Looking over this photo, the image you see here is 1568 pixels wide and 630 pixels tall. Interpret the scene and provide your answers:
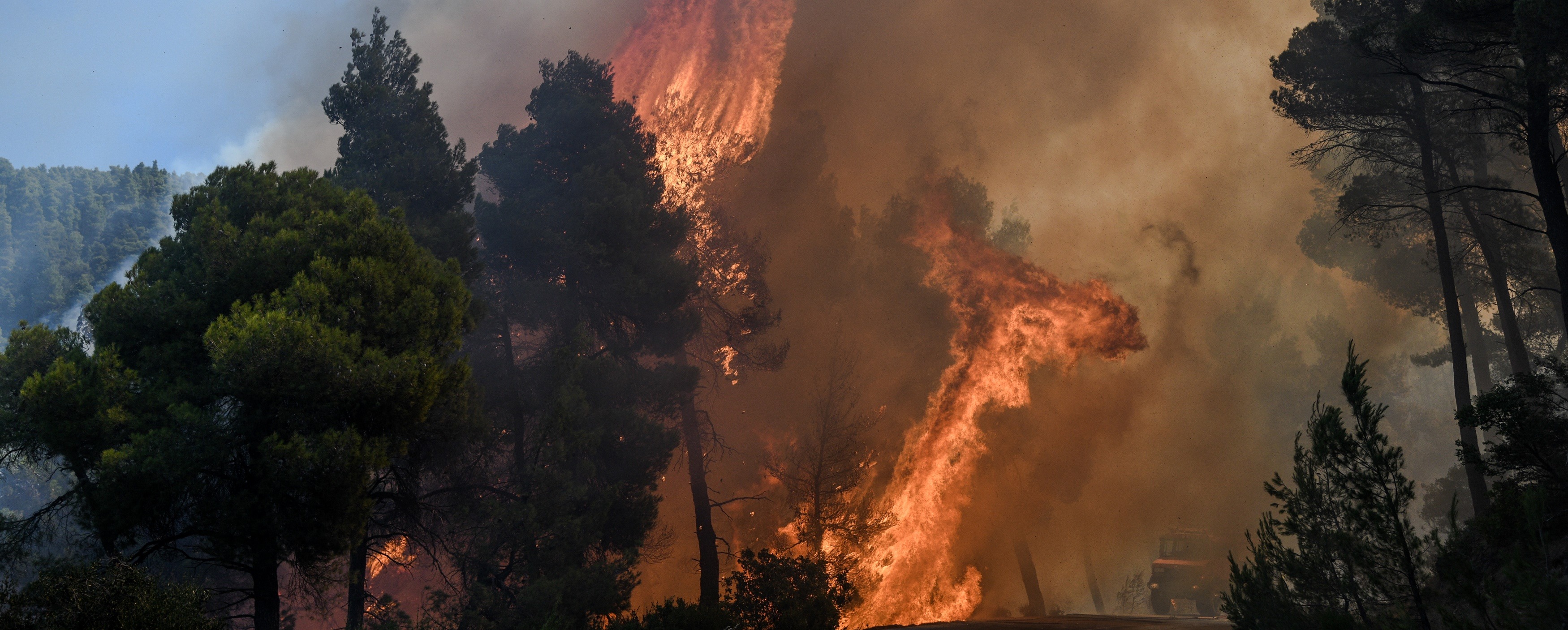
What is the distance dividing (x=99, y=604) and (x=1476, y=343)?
143ft

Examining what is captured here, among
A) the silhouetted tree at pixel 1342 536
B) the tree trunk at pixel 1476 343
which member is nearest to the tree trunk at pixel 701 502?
the silhouetted tree at pixel 1342 536

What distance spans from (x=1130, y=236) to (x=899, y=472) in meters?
21.7

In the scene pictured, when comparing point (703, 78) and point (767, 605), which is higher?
point (703, 78)

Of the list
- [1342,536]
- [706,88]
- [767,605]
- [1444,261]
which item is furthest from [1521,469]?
[706,88]

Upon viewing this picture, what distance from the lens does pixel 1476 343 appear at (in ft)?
112

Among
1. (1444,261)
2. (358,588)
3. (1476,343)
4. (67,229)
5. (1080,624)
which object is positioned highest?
(67,229)

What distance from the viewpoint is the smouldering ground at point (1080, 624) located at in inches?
811

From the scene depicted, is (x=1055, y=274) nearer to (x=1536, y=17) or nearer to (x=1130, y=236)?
(x=1130, y=236)

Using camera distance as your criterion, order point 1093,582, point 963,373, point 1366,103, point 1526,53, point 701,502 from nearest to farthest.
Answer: point 1526,53, point 1366,103, point 701,502, point 963,373, point 1093,582

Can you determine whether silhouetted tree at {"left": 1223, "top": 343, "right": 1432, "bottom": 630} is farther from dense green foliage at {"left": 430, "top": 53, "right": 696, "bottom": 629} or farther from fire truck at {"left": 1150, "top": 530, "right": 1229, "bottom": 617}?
fire truck at {"left": 1150, "top": 530, "right": 1229, "bottom": 617}

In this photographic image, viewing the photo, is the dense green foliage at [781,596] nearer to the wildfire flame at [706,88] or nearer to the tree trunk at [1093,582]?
the wildfire flame at [706,88]

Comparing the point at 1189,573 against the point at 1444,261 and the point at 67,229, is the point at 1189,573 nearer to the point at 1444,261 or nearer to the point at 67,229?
the point at 1444,261

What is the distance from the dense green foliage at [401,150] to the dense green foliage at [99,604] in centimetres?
1211

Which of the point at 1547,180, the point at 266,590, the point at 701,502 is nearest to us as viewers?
the point at 1547,180
